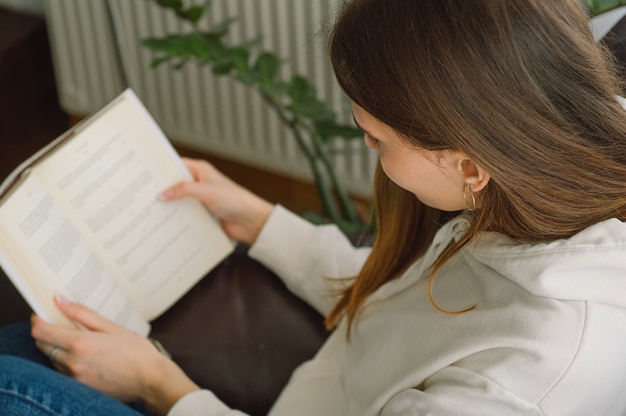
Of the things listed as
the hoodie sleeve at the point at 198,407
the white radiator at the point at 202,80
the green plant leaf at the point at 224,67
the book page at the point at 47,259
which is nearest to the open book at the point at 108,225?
the book page at the point at 47,259

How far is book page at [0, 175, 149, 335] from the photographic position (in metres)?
0.96

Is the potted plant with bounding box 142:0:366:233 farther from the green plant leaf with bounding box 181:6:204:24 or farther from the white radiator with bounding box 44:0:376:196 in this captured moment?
the white radiator with bounding box 44:0:376:196

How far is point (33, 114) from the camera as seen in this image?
2074 mm

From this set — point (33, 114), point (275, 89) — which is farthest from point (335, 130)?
point (33, 114)

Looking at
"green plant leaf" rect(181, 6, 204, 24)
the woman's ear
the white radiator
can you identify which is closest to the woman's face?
the woman's ear

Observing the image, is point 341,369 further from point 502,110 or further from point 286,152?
point 286,152

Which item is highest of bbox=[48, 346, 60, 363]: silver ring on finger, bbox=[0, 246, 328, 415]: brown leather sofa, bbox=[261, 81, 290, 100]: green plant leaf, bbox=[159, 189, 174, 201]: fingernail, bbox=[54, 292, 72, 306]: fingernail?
bbox=[261, 81, 290, 100]: green plant leaf

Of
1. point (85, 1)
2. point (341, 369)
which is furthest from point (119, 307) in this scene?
point (85, 1)

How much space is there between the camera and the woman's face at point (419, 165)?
782 millimetres

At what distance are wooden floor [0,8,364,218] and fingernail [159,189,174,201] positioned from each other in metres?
0.87

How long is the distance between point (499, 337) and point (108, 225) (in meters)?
0.53

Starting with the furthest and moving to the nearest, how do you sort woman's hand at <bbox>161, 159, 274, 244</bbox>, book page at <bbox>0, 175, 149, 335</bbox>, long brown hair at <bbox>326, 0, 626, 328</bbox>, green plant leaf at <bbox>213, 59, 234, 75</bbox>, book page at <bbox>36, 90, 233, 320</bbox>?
green plant leaf at <bbox>213, 59, 234, 75</bbox> < woman's hand at <bbox>161, 159, 274, 244</bbox> < book page at <bbox>36, 90, 233, 320</bbox> < book page at <bbox>0, 175, 149, 335</bbox> < long brown hair at <bbox>326, 0, 626, 328</bbox>

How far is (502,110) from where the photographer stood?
0.71 m

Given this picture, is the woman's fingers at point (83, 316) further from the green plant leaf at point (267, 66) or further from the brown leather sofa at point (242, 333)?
the green plant leaf at point (267, 66)
